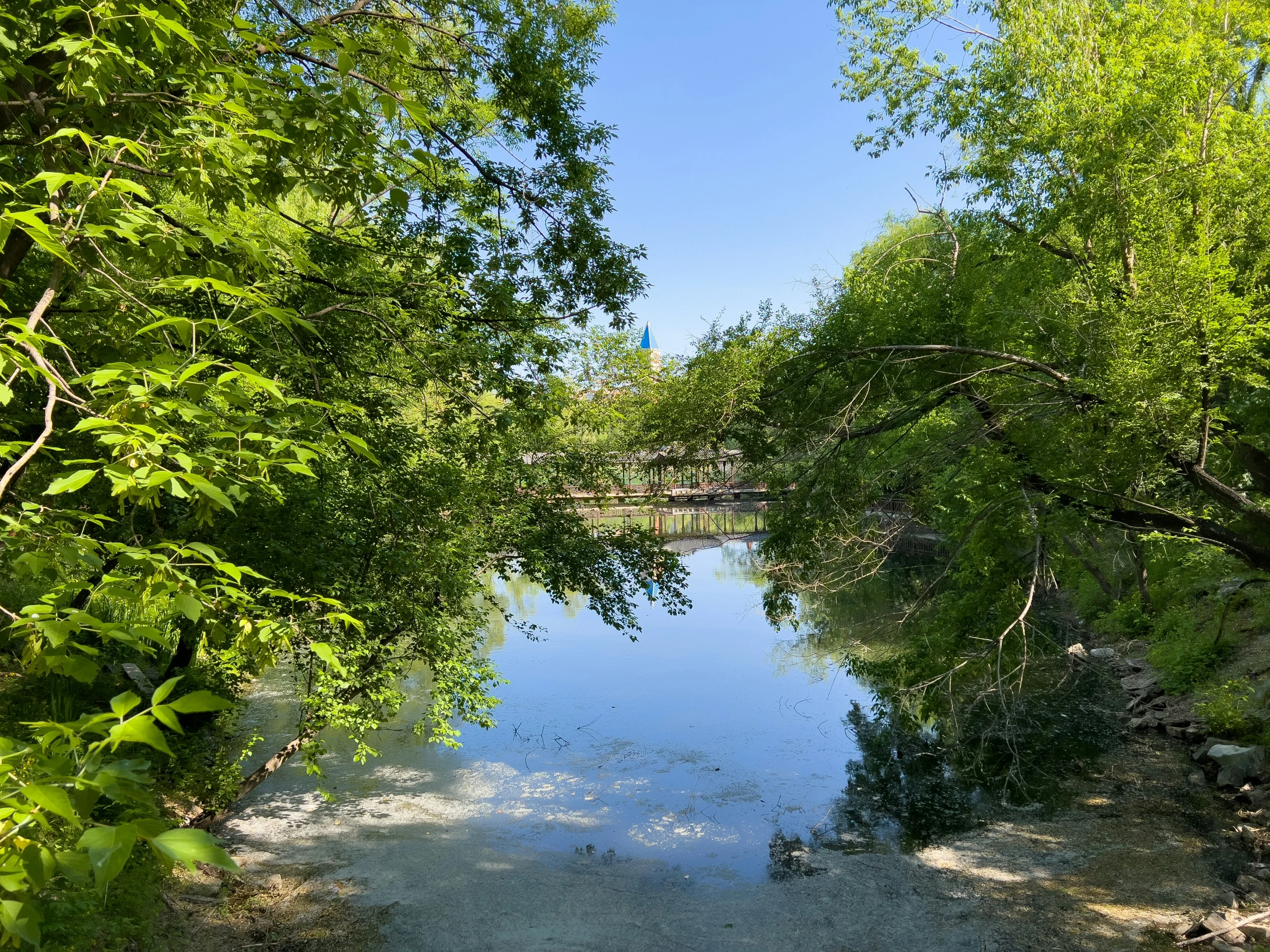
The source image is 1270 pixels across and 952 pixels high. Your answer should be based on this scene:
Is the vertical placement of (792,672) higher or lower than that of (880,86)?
lower

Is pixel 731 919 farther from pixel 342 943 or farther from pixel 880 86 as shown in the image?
pixel 880 86

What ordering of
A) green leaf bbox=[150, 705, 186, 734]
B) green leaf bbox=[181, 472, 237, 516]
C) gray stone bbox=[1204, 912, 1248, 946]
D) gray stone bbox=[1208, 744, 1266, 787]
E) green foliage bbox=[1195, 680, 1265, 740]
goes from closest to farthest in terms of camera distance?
green leaf bbox=[150, 705, 186, 734]
green leaf bbox=[181, 472, 237, 516]
gray stone bbox=[1204, 912, 1248, 946]
gray stone bbox=[1208, 744, 1266, 787]
green foliage bbox=[1195, 680, 1265, 740]

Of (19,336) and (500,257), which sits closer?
(19,336)

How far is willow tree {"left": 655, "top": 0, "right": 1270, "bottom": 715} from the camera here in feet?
21.6

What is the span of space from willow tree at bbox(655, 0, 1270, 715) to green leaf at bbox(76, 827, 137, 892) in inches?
273

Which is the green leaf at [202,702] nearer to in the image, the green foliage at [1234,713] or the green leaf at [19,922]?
the green leaf at [19,922]

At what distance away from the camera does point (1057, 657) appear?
14883mm

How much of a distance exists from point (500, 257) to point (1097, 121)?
5.62m

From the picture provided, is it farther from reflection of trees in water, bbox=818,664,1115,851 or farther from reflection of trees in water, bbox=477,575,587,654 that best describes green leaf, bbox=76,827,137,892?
reflection of trees in water, bbox=477,575,587,654

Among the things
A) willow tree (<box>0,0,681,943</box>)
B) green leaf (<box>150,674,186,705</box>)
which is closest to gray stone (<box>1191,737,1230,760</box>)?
willow tree (<box>0,0,681,943</box>)

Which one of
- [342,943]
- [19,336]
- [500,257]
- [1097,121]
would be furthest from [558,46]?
[342,943]

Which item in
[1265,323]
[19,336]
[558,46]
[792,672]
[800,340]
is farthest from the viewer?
[792,672]

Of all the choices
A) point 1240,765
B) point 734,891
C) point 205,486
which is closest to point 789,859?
point 734,891

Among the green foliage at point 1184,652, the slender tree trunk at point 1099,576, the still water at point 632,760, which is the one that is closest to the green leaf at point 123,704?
the still water at point 632,760
